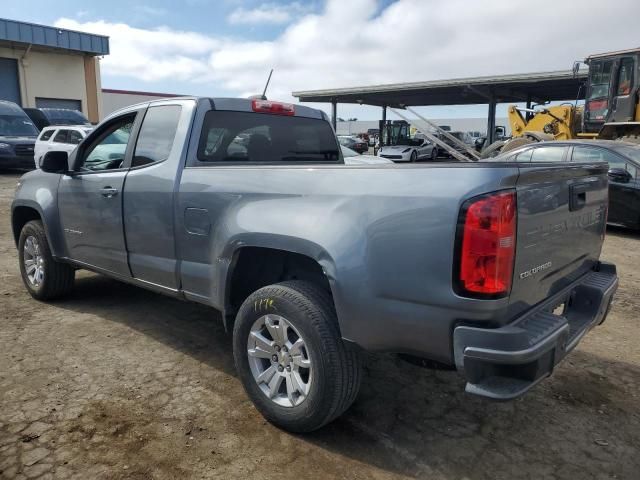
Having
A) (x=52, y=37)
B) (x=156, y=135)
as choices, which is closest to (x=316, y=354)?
(x=156, y=135)

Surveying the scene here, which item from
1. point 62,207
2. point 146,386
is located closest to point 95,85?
point 62,207

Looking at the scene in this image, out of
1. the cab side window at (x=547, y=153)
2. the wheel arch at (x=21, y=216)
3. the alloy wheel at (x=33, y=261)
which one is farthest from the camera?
the cab side window at (x=547, y=153)

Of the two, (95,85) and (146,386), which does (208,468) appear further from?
(95,85)

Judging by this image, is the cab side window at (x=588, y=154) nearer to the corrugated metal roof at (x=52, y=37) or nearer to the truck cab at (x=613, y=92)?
the truck cab at (x=613, y=92)

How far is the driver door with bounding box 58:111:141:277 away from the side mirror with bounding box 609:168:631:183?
286 inches

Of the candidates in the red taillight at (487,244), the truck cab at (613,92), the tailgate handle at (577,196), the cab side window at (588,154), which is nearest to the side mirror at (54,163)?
the red taillight at (487,244)

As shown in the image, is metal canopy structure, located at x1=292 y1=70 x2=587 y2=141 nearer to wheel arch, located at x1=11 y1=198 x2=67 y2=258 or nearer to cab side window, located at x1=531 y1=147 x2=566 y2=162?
cab side window, located at x1=531 y1=147 x2=566 y2=162

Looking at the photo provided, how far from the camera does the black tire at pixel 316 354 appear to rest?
2.57 metres

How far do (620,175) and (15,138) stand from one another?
→ 16961 mm

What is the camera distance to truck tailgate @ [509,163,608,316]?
88.1 inches

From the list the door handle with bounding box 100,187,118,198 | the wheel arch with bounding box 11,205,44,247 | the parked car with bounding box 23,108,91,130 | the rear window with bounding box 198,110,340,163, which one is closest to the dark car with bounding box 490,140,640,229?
the rear window with bounding box 198,110,340,163

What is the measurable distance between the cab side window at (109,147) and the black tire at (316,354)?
1976 mm

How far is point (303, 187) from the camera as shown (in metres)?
2.70

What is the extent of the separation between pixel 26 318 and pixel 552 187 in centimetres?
431
